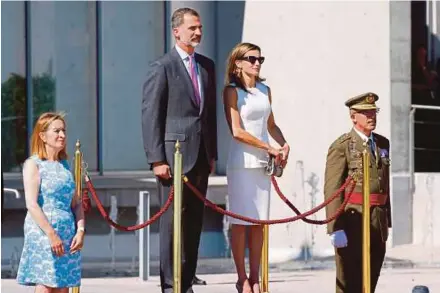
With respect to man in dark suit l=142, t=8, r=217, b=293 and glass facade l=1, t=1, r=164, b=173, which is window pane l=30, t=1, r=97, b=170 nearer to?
glass facade l=1, t=1, r=164, b=173

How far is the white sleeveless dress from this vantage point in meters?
9.86

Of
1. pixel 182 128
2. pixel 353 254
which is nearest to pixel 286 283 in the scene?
pixel 353 254

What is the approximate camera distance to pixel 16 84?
655 inches

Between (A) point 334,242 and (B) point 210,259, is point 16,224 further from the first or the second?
(A) point 334,242

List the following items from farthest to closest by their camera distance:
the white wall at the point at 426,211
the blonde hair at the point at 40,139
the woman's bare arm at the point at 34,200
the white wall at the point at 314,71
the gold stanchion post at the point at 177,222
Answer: the white wall at the point at 426,211 < the white wall at the point at 314,71 < the gold stanchion post at the point at 177,222 < the blonde hair at the point at 40,139 < the woman's bare arm at the point at 34,200

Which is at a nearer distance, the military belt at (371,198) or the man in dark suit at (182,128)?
the man in dark suit at (182,128)

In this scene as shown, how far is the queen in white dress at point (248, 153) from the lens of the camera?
32.3 feet

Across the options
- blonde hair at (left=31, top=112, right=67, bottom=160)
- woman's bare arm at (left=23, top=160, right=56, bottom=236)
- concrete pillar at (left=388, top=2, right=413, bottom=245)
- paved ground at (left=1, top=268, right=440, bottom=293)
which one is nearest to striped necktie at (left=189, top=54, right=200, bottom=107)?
blonde hair at (left=31, top=112, right=67, bottom=160)

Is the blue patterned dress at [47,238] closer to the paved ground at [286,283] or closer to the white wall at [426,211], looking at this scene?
the paved ground at [286,283]

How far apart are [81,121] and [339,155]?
780 centimetres

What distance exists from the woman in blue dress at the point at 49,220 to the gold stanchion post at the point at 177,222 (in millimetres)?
919

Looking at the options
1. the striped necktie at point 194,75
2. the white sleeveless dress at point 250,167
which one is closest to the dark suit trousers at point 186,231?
the white sleeveless dress at point 250,167

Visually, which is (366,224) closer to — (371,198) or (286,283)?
(371,198)

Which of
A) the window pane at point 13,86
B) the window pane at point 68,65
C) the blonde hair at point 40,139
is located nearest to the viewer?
the blonde hair at point 40,139
